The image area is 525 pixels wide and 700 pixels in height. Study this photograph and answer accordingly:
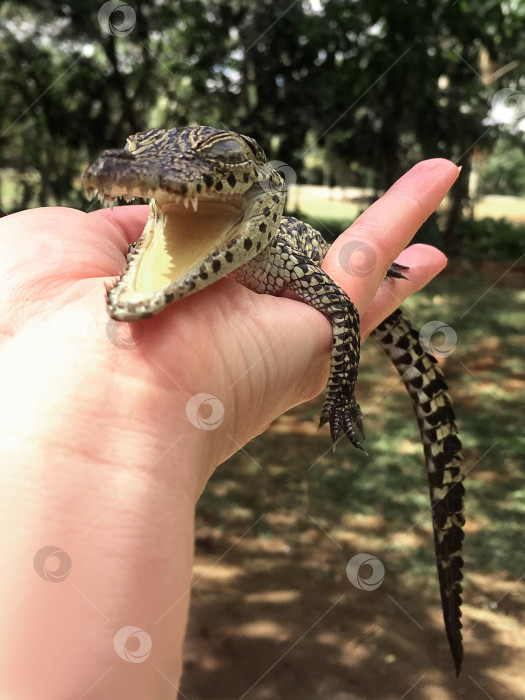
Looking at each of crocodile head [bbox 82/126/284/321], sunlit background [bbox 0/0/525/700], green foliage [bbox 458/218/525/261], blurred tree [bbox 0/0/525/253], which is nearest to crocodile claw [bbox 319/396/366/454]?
crocodile head [bbox 82/126/284/321]

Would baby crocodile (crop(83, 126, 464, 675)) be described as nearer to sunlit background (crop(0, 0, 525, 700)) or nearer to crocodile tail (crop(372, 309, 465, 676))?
crocodile tail (crop(372, 309, 465, 676))

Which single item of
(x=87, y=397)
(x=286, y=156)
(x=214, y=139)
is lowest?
(x=87, y=397)

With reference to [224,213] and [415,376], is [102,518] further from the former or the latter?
[415,376]

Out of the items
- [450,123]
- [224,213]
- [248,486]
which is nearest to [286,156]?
[450,123]

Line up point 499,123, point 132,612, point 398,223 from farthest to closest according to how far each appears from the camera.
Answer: point 499,123 < point 398,223 < point 132,612

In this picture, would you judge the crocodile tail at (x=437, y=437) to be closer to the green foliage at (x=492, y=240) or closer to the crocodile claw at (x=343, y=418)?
the crocodile claw at (x=343, y=418)

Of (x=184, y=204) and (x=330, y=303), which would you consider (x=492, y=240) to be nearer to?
(x=330, y=303)
